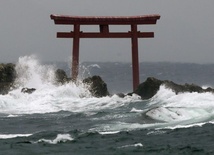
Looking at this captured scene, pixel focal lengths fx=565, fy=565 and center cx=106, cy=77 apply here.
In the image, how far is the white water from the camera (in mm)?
25056

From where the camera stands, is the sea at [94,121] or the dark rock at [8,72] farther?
the dark rock at [8,72]

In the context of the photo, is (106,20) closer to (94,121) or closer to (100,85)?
(100,85)

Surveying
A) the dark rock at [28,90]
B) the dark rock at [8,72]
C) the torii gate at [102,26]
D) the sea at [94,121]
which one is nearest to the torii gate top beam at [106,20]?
the torii gate at [102,26]

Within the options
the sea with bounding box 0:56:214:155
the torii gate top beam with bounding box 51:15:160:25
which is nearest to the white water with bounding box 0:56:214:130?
the sea with bounding box 0:56:214:155

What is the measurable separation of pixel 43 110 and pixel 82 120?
492 centimetres

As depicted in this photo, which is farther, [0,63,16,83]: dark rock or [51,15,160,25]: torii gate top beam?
[0,63,16,83]: dark rock

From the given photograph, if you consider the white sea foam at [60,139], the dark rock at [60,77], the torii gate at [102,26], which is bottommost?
the white sea foam at [60,139]

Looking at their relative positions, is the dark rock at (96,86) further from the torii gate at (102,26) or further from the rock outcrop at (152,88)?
the rock outcrop at (152,88)

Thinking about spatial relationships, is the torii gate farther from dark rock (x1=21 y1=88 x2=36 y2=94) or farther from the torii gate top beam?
dark rock (x1=21 y1=88 x2=36 y2=94)

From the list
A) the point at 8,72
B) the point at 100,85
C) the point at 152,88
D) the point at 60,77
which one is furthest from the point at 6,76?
the point at 152,88

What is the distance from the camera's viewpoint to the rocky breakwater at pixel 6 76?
1377 inches

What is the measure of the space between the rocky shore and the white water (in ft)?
1.36

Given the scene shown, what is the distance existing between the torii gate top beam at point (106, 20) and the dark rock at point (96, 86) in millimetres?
3473

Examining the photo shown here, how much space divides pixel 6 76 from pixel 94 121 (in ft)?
39.8
